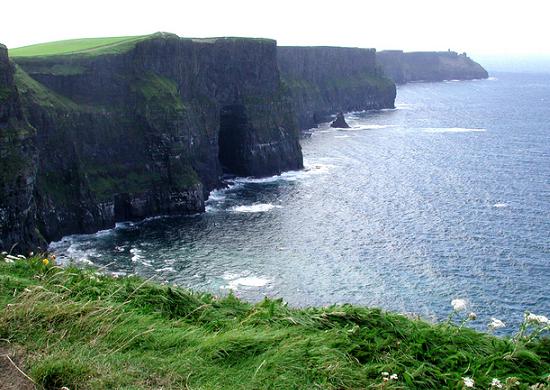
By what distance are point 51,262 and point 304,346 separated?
742 cm

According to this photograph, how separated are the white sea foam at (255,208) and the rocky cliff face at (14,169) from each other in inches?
992

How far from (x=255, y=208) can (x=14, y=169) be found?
2984 cm

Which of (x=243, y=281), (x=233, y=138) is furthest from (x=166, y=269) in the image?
(x=233, y=138)

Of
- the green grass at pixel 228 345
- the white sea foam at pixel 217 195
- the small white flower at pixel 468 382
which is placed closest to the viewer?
the small white flower at pixel 468 382

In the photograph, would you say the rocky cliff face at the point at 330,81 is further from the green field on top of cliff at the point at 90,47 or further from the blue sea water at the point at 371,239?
the green field on top of cliff at the point at 90,47

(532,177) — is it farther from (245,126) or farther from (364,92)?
(364,92)

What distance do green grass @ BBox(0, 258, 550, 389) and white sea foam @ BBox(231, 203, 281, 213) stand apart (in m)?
60.4

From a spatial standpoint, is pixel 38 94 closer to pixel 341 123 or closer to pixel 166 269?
Result: pixel 166 269

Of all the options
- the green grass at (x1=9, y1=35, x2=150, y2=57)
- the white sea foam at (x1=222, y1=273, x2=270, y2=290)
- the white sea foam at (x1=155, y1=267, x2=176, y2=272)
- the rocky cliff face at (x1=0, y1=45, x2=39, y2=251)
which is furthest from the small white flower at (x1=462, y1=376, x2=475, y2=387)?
the green grass at (x1=9, y1=35, x2=150, y2=57)

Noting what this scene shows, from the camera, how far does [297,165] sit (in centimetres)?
9981

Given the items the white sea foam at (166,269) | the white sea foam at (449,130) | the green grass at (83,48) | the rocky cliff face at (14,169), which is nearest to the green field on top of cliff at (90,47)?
the green grass at (83,48)

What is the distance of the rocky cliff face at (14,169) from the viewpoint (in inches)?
2024

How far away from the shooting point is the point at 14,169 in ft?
A: 172

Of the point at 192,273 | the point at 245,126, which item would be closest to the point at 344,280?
the point at 192,273
